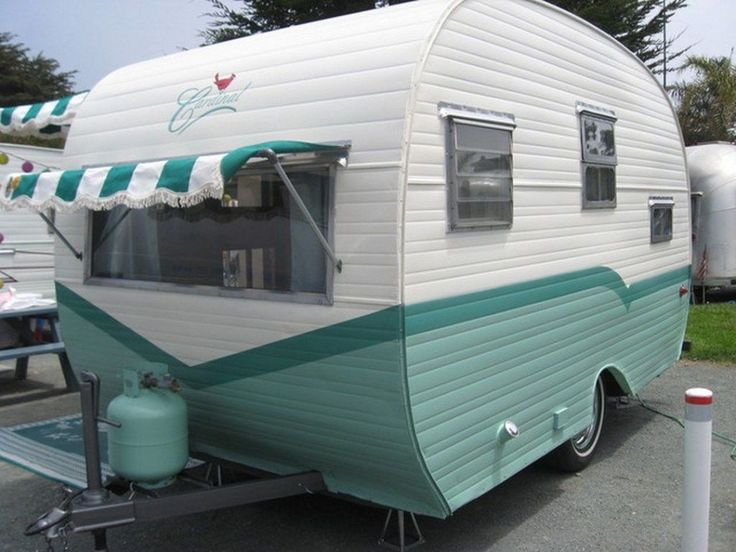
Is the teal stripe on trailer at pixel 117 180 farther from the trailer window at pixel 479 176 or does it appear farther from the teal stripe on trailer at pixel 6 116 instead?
the teal stripe on trailer at pixel 6 116

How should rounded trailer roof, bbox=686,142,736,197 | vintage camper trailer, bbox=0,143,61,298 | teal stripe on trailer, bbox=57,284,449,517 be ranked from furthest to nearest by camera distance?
rounded trailer roof, bbox=686,142,736,197, vintage camper trailer, bbox=0,143,61,298, teal stripe on trailer, bbox=57,284,449,517

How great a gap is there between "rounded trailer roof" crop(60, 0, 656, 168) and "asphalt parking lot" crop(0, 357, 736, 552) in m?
2.22

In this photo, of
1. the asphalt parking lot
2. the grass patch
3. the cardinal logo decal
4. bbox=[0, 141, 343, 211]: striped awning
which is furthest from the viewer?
the grass patch

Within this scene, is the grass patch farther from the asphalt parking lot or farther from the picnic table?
the picnic table

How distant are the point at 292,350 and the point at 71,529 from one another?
1.23 metres

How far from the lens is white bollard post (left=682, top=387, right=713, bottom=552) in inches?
133

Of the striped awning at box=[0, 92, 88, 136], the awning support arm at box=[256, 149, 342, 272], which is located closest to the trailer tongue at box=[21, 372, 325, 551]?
the awning support arm at box=[256, 149, 342, 272]

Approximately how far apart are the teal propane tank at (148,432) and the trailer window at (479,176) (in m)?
1.66

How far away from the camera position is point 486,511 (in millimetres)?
4812

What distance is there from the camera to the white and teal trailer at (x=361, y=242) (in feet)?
11.5

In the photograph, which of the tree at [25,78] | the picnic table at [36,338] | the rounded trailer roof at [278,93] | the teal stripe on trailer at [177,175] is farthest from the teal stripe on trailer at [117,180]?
the tree at [25,78]

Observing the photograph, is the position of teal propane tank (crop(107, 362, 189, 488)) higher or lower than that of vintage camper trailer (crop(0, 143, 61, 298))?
lower

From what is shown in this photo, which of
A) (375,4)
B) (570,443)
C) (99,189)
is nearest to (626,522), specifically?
(570,443)

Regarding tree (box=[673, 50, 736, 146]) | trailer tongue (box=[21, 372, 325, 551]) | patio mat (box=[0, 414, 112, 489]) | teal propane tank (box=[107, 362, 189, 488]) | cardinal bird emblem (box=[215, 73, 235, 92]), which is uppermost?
tree (box=[673, 50, 736, 146])
